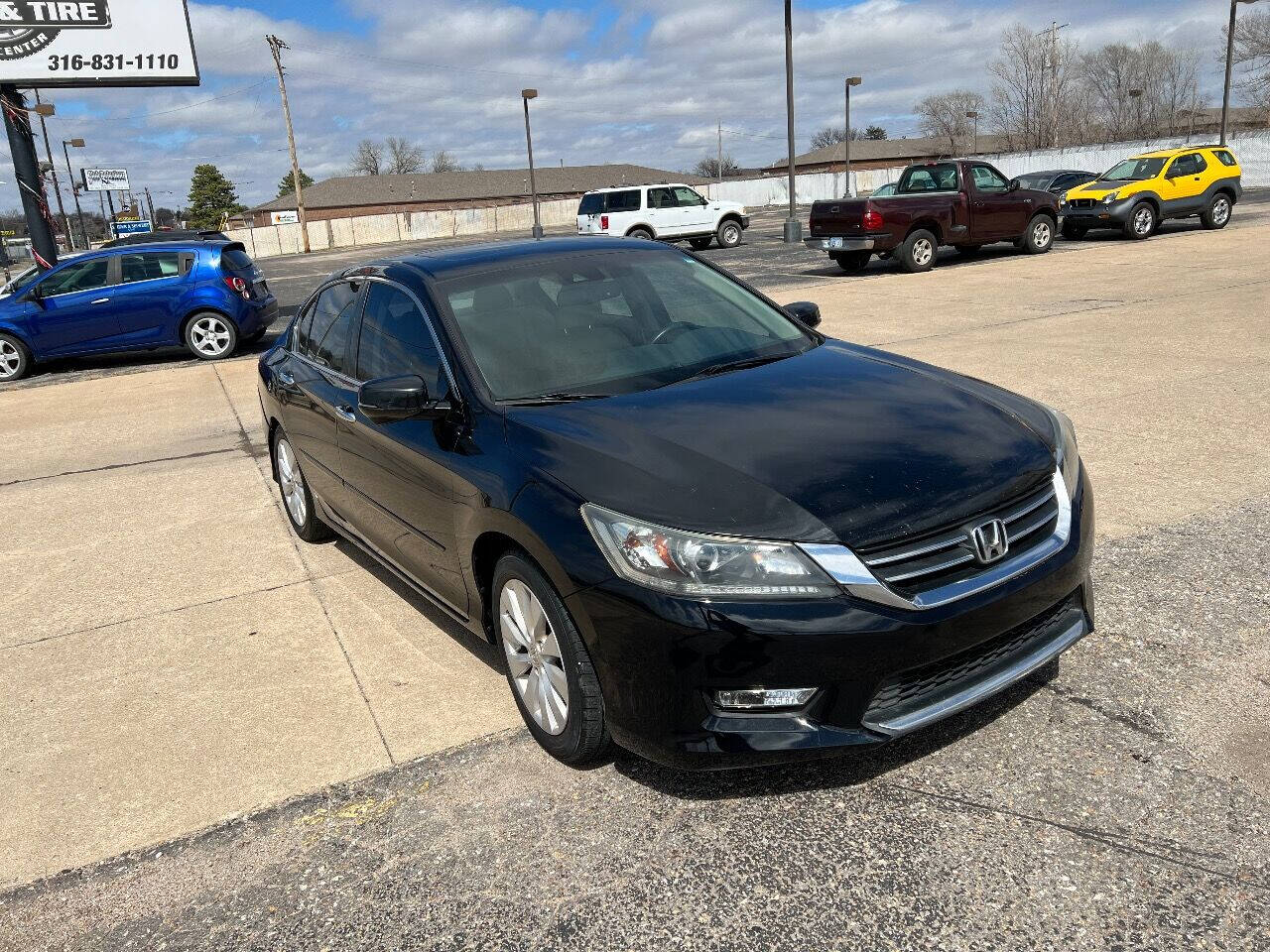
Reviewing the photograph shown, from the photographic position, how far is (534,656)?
3.26 metres

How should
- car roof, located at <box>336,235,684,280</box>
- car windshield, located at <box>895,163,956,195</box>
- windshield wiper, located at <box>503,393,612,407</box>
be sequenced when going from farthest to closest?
car windshield, located at <box>895,163,956,195</box> → car roof, located at <box>336,235,684,280</box> → windshield wiper, located at <box>503,393,612,407</box>

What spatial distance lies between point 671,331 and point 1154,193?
69.4 feet

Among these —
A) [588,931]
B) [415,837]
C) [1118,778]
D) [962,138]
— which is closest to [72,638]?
[415,837]

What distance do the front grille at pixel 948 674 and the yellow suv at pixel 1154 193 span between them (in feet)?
69.8

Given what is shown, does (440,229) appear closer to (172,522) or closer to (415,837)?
(172,522)

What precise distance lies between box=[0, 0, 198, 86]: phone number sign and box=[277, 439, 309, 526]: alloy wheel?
1797cm

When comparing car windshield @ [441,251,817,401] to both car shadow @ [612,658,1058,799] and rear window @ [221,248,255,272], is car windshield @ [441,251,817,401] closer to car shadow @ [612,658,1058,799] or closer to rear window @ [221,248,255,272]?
car shadow @ [612,658,1058,799]

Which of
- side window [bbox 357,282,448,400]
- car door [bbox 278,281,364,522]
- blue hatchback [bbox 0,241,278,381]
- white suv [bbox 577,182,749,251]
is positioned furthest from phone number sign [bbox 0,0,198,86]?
side window [bbox 357,282,448,400]

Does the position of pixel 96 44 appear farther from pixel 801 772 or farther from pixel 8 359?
pixel 801 772

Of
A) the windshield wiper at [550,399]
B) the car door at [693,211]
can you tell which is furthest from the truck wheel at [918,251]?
the windshield wiper at [550,399]

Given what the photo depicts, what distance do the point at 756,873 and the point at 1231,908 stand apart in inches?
45.3

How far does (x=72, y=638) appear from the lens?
4676 mm

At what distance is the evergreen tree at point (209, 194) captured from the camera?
120 meters

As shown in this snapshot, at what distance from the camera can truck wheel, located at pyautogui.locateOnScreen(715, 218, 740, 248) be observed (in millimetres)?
28891
